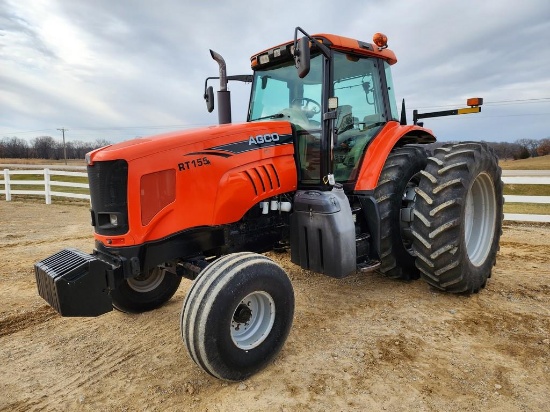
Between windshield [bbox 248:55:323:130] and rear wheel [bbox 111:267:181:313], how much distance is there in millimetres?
1895

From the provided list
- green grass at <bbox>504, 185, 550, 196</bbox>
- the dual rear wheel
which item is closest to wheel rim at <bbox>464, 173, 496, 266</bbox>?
the dual rear wheel

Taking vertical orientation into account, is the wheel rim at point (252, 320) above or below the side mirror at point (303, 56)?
below

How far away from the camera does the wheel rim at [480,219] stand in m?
4.33

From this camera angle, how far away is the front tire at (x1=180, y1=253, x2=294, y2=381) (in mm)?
2447

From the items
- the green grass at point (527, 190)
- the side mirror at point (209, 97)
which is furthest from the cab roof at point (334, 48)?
the green grass at point (527, 190)

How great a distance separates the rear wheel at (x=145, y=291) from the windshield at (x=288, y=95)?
1895 millimetres

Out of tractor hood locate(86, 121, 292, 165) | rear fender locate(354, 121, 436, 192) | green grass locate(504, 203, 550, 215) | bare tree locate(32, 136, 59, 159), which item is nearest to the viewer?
tractor hood locate(86, 121, 292, 165)

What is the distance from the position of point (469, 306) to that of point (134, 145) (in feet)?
11.1

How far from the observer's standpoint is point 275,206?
11.5 feet

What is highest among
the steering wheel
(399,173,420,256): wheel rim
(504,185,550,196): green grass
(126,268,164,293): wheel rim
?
the steering wheel

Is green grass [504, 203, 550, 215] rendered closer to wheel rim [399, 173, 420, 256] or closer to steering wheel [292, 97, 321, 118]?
wheel rim [399, 173, 420, 256]

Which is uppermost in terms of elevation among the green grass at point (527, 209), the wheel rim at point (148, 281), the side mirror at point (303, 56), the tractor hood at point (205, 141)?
the side mirror at point (303, 56)

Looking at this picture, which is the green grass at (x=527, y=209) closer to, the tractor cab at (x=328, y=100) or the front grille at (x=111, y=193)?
the tractor cab at (x=328, y=100)

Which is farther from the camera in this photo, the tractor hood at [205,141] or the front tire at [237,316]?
the tractor hood at [205,141]
